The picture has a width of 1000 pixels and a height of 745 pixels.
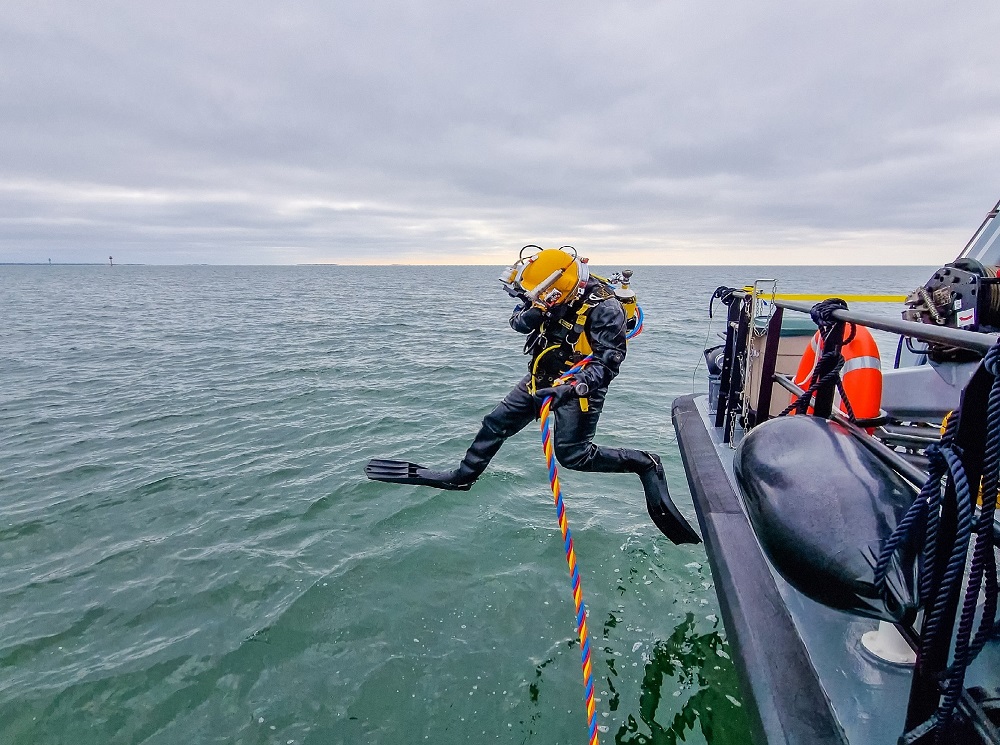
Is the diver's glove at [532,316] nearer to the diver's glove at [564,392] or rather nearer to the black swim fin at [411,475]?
the diver's glove at [564,392]

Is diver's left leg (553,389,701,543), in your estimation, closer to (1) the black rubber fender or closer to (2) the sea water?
(2) the sea water

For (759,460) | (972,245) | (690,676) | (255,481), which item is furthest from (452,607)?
(972,245)

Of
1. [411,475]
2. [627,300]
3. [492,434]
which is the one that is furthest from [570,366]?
[411,475]

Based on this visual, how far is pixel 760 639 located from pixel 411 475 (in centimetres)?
291

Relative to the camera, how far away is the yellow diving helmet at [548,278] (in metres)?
3.79

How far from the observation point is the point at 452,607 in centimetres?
400

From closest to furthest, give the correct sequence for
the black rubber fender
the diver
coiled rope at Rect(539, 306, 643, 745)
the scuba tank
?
the black rubber fender
coiled rope at Rect(539, 306, 643, 745)
the diver
the scuba tank

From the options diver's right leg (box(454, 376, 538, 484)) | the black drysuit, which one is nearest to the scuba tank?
the black drysuit

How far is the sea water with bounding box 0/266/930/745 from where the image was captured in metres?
3.15

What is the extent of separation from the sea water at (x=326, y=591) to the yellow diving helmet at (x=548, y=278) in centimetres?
223

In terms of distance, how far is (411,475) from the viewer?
15.0ft

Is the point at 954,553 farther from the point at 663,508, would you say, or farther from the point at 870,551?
the point at 663,508

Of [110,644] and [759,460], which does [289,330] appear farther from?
[759,460]

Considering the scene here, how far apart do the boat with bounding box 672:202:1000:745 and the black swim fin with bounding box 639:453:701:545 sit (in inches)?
32.3
